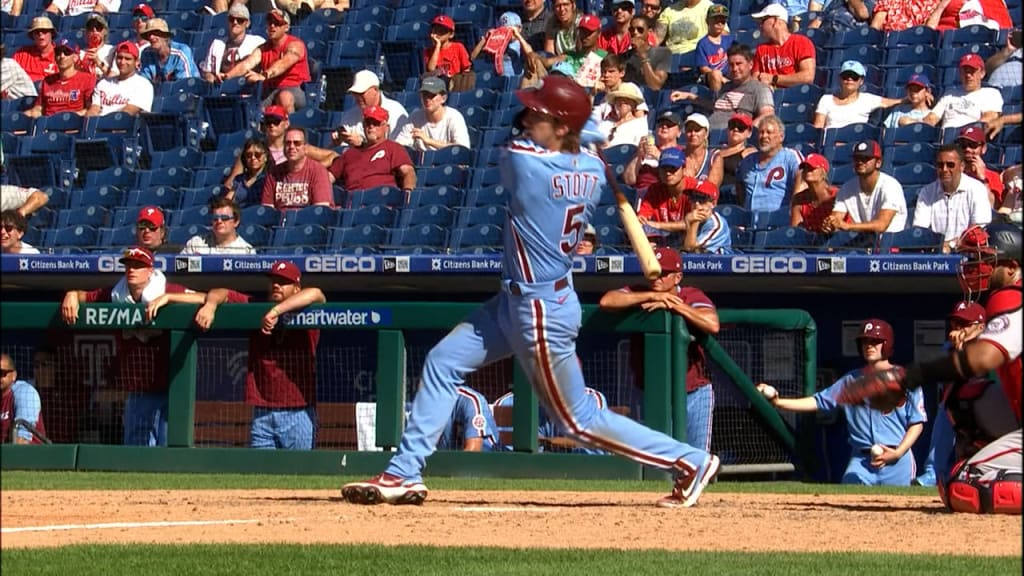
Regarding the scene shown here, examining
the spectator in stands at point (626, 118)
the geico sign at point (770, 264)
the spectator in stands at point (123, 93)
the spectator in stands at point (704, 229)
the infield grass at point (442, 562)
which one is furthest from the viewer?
the spectator in stands at point (123, 93)

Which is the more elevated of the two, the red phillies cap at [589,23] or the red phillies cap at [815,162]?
the red phillies cap at [589,23]

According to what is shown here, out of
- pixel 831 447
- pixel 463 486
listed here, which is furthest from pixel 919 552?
pixel 831 447

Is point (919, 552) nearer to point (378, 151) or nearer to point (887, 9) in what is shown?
point (378, 151)

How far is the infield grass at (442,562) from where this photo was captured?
5.36 metres

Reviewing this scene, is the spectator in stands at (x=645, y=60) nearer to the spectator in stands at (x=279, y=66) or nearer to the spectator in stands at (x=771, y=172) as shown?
the spectator in stands at (x=771, y=172)

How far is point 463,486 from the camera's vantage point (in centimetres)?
884

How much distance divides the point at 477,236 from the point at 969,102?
11.5 feet

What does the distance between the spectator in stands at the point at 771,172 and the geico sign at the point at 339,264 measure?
260 centimetres

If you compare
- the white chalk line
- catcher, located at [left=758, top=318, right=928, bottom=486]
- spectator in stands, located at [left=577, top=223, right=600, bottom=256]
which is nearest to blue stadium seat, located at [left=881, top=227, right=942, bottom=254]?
catcher, located at [left=758, top=318, right=928, bottom=486]

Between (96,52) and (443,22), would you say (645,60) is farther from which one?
(96,52)

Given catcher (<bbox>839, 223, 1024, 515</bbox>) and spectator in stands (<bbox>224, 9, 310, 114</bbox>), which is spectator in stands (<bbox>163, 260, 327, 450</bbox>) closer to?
catcher (<bbox>839, 223, 1024, 515</bbox>)

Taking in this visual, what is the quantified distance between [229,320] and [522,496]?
232 cm

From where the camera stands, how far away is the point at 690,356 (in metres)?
9.34

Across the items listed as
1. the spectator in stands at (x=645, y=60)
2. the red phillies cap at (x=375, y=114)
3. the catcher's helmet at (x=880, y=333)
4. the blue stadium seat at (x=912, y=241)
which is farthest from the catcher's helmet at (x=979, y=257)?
the red phillies cap at (x=375, y=114)
